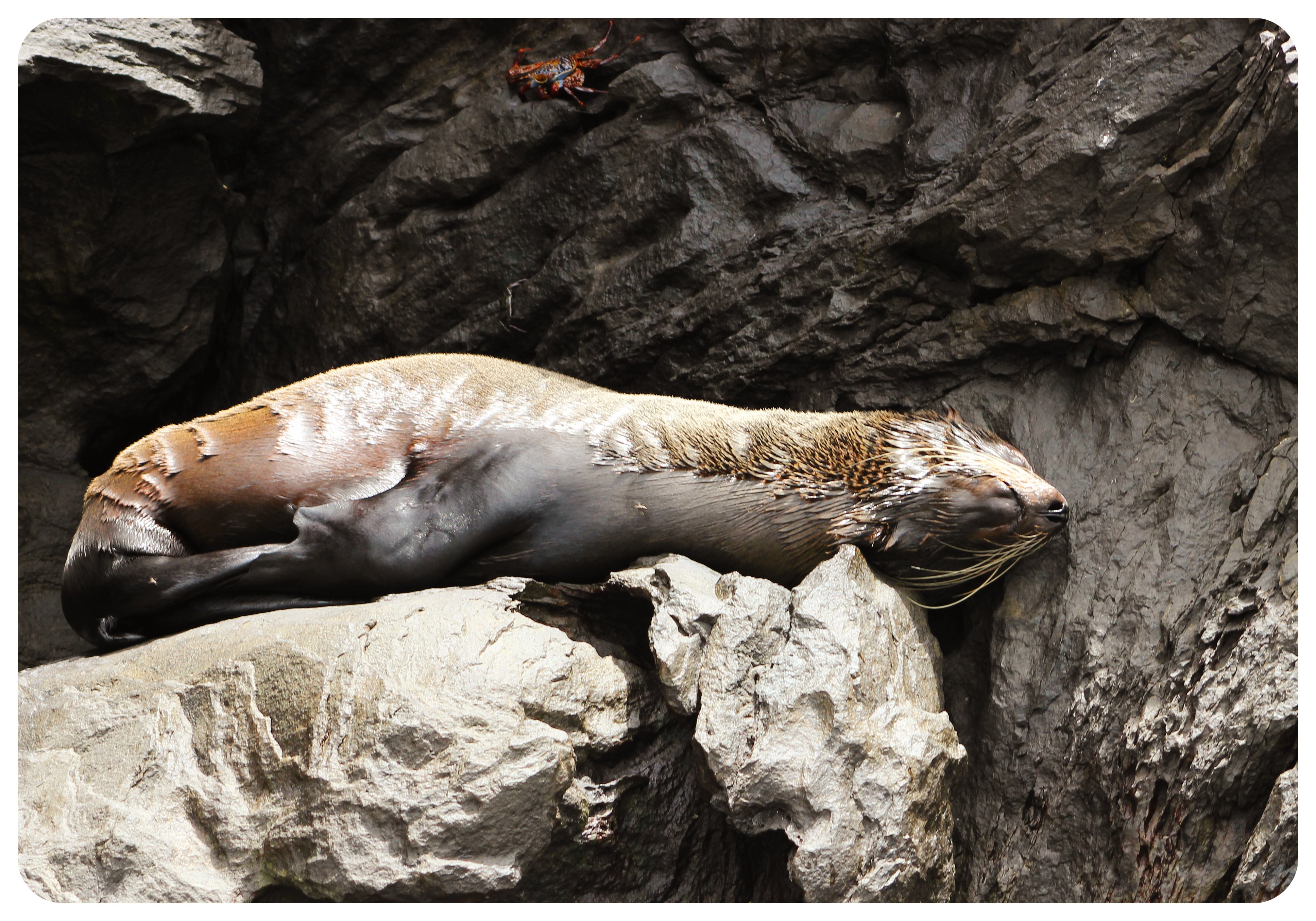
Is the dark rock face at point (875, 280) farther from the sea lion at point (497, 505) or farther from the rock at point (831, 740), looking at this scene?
→ the rock at point (831, 740)

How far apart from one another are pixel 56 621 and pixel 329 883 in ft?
12.0

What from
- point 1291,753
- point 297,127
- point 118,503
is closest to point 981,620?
point 1291,753

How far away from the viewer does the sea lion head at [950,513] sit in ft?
15.0

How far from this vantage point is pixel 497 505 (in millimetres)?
4555

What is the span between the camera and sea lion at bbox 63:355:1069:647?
4.52 meters

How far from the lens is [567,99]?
598cm

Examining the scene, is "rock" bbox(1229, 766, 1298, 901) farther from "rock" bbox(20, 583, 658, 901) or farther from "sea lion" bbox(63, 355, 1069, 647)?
"rock" bbox(20, 583, 658, 901)

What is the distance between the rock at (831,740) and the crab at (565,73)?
298cm

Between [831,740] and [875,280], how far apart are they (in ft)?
7.48

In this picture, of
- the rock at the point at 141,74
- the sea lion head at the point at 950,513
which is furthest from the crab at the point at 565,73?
the sea lion head at the point at 950,513

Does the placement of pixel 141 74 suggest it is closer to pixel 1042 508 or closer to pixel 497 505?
pixel 497 505

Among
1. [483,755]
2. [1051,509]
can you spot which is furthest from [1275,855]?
[483,755]

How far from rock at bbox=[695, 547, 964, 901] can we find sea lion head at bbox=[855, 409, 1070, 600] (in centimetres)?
43

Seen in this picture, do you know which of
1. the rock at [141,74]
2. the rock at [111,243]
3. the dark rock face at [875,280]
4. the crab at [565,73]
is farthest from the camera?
the crab at [565,73]
